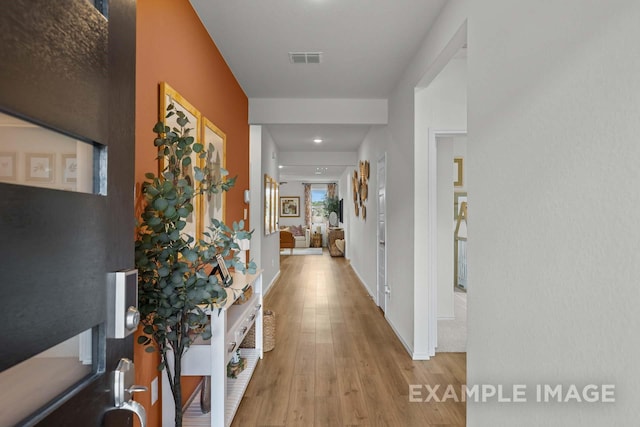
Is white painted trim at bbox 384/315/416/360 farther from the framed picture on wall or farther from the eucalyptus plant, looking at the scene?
the framed picture on wall

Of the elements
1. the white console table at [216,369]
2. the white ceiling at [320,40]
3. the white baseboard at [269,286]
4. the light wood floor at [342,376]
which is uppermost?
the white ceiling at [320,40]

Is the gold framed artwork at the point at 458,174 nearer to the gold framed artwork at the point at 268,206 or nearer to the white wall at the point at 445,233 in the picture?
the white wall at the point at 445,233

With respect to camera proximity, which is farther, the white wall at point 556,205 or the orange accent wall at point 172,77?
the orange accent wall at point 172,77

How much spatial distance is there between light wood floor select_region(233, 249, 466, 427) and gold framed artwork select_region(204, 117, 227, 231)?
1.29m

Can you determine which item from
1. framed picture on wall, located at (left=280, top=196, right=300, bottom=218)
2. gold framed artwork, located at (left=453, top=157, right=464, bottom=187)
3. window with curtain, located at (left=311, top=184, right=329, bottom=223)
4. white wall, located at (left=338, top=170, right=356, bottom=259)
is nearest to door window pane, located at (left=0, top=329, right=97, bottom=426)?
gold framed artwork, located at (left=453, top=157, right=464, bottom=187)

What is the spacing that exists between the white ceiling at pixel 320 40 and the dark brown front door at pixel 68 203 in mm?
1871

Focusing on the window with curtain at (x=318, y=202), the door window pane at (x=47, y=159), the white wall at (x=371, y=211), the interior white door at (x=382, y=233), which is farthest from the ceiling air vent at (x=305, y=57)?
the window with curtain at (x=318, y=202)

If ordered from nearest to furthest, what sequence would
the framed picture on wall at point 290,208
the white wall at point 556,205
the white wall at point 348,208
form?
the white wall at point 556,205
the white wall at point 348,208
the framed picture on wall at point 290,208

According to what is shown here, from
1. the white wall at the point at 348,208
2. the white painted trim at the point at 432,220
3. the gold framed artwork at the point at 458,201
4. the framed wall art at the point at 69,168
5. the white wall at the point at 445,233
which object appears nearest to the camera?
the framed wall art at the point at 69,168

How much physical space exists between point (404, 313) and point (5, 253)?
3.55 meters

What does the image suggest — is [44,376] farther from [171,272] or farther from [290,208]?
[290,208]

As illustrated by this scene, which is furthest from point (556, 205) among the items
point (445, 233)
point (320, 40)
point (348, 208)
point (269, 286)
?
point (348, 208)

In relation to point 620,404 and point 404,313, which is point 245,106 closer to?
point 404,313

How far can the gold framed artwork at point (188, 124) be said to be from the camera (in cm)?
201
